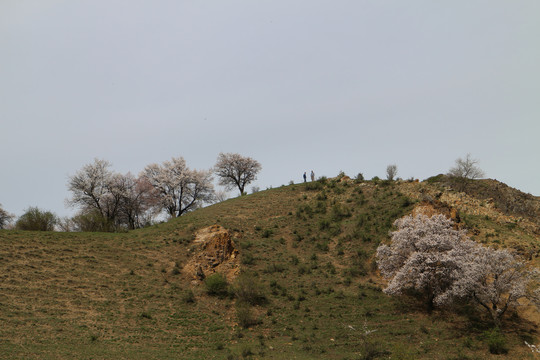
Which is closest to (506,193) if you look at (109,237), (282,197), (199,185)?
(282,197)

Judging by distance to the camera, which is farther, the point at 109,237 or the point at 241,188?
the point at 241,188

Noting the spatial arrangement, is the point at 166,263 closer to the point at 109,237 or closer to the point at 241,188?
the point at 109,237

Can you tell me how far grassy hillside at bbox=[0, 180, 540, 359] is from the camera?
19953 millimetres

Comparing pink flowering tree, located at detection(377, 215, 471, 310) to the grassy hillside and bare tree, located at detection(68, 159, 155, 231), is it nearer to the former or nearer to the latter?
the grassy hillside

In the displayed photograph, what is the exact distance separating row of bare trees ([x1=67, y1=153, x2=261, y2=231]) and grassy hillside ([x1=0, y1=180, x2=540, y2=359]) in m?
15.7

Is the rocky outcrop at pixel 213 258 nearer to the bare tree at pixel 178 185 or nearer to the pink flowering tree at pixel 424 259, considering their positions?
the pink flowering tree at pixel 424 259

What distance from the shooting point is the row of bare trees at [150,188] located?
49125 millimetres

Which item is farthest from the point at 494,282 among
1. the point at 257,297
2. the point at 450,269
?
→ the point at 257,297

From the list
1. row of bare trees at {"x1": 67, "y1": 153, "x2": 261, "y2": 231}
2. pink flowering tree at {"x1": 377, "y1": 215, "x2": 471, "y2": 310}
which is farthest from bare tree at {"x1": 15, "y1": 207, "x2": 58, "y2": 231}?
pink flowering tree at {"x1": 377, "y1": 215, "x2": 471, "y2": 310}

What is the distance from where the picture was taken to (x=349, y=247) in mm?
33281

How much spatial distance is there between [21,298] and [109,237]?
40.0 feet

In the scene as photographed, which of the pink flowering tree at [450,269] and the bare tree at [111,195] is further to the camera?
the bare tree at [111,195]

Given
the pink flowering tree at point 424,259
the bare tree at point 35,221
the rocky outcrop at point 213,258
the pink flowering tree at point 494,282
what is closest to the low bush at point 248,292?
the rocky outcrop at point 213,258

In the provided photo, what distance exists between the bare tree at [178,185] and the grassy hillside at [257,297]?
1578 cm
